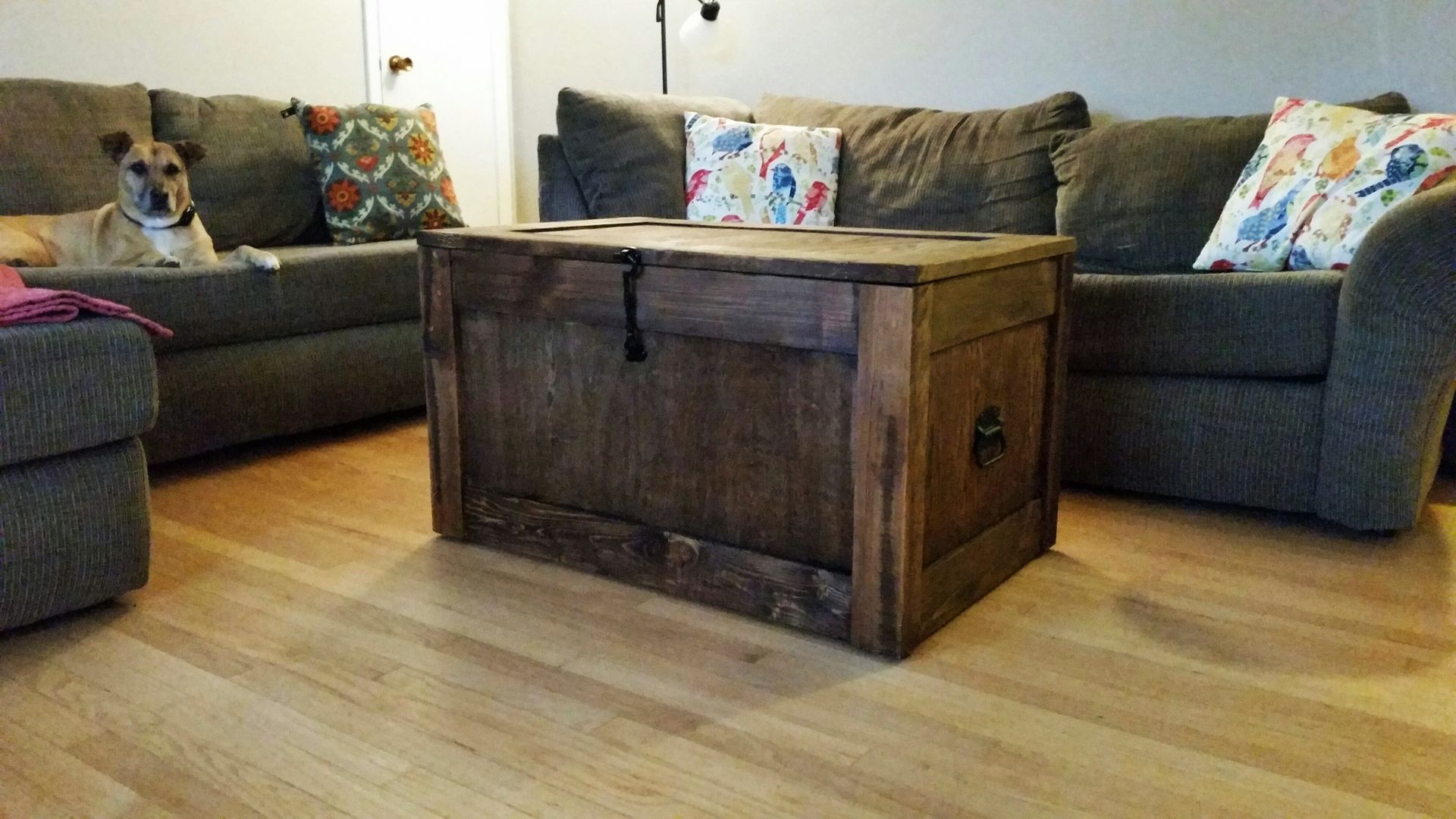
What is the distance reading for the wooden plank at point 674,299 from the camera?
150cm

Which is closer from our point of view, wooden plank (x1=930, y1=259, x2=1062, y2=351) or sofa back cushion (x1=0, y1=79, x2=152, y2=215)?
wooden plank (x1=930, y1=259, x2=1062, y2=351)

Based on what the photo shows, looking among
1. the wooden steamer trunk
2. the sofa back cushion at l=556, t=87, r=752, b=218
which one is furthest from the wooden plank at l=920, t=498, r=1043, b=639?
the sofa back cushion at l=556, t=87, r=752, b=218

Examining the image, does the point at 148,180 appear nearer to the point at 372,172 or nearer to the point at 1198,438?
the point at 372,172

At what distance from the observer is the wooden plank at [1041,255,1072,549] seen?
1837 millimetres

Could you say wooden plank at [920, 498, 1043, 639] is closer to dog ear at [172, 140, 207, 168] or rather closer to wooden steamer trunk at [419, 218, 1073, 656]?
wooden steamer trunk at [419, 218, 1073, 656]

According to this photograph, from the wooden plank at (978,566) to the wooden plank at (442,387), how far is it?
850mm

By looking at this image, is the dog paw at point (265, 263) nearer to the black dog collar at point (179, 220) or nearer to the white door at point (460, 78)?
the black dog collar at point (179, 220)

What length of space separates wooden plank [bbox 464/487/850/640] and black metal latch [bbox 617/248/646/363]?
0.90 feet

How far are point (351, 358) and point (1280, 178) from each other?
81.5 inches

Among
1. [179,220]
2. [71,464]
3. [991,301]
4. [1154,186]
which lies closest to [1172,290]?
[1154,186]

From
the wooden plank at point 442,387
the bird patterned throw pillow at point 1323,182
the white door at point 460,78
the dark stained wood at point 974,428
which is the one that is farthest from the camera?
the white door at point 460,78

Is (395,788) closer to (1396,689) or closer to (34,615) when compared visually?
(34,615)

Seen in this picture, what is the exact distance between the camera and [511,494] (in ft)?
6.26

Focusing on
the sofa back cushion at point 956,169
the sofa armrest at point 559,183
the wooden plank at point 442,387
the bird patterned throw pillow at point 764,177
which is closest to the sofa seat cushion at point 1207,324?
the sofa back cushion at point 956,169
